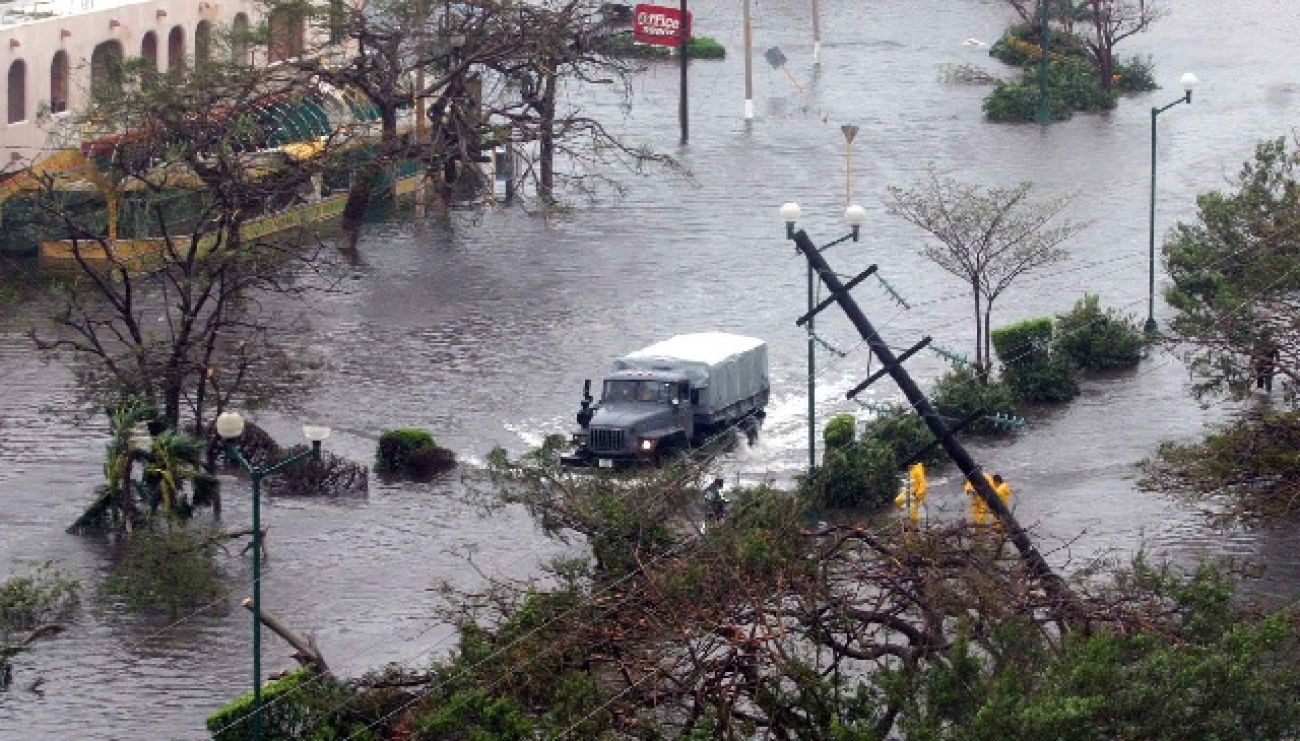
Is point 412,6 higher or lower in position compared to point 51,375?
higher

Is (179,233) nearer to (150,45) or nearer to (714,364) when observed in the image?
(150,45)

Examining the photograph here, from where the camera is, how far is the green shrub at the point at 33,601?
2959 centimetres

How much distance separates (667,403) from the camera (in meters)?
36.3

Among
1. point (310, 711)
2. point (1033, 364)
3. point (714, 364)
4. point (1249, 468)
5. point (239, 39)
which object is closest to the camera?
point (310, 711)

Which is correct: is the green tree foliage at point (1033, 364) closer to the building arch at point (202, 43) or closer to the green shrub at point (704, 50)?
the building arch at point (202, 43)

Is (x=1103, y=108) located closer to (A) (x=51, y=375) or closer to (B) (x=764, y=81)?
(B) (x=764, y=81)

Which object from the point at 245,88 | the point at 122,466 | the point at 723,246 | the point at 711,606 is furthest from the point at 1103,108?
the point at 711,606

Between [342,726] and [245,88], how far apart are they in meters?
24.8

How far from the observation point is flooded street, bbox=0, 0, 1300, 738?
98.6 ft

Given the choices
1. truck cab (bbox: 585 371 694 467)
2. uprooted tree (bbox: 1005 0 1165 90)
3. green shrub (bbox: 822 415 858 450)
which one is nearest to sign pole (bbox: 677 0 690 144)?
uprooted tree (bbox: 1005 0 1165 90)

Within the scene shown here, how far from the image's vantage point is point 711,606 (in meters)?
23.1

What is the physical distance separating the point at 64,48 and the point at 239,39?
545cm

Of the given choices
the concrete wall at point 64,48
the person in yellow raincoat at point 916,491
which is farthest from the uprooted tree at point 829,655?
the concrete wall at point 64,48

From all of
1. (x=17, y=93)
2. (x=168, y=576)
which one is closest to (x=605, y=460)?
(x=168, y=576)
